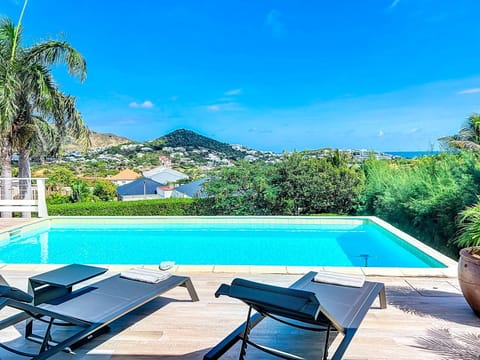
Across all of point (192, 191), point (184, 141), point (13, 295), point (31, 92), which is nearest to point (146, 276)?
point (13, 295)

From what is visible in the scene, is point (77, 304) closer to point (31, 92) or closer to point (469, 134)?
point (31, 92)

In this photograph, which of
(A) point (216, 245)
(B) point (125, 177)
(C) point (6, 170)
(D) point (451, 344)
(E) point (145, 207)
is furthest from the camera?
(B) point (125, 177)

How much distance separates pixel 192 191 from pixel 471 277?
36.7 feet

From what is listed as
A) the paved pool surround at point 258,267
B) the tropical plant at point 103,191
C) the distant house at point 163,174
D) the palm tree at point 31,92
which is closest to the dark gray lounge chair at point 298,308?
the paved pool surround at point 258,267

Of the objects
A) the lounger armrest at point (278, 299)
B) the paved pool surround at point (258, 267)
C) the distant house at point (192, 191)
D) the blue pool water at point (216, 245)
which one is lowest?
the blue pool water at point (216, 245)

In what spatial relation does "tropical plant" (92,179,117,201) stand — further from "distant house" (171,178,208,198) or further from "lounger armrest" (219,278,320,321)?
"lounger armrest" (219,278,320,321)

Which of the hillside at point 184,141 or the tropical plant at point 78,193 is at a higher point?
the hillside at point 184,141

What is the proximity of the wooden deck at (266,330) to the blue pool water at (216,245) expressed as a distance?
272 cm

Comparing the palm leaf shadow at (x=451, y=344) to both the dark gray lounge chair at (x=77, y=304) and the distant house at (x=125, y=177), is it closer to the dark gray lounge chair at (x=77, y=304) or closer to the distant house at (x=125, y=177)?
the dark gray lounge chair at (x=77, y=304)

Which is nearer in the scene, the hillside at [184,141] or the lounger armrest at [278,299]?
the lounger armrest at [278,299]

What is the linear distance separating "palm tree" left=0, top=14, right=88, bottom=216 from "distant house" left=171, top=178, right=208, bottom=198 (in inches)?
189

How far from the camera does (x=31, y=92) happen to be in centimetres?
1062

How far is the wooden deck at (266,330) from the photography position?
2725 millimetres

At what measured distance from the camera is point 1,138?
10578 mm
